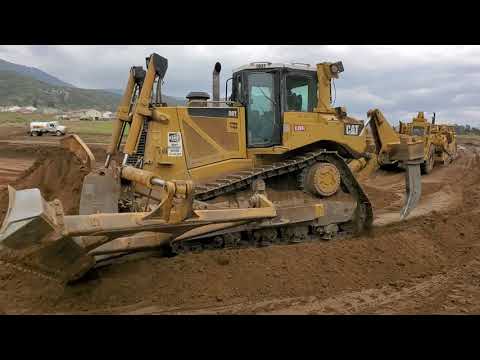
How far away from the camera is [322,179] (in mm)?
7508

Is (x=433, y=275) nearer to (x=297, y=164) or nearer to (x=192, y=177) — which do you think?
(x=297, y=164)

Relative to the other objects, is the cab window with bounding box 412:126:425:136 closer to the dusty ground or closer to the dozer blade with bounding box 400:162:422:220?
the dozer blade with bounding box 400:162:422:220

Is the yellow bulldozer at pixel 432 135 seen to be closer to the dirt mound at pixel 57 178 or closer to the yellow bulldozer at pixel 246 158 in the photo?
the yellow bulldozer at pixel 246 158

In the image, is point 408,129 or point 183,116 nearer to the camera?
point 183,116

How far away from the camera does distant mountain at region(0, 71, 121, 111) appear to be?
11850cm

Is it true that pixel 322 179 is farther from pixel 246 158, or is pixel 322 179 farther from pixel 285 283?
pixel 285 283

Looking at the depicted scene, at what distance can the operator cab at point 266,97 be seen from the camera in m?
7.61

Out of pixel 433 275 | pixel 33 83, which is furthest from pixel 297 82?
pixel 33 83

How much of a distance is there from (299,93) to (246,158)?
147cm

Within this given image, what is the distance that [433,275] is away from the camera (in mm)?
6488

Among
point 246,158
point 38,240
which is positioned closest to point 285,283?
point 246,158

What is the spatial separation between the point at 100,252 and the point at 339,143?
14.9 ft

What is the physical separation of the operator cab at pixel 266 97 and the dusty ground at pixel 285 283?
2001 mm

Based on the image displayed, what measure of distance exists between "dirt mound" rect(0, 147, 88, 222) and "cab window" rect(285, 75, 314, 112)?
11.9 feet
